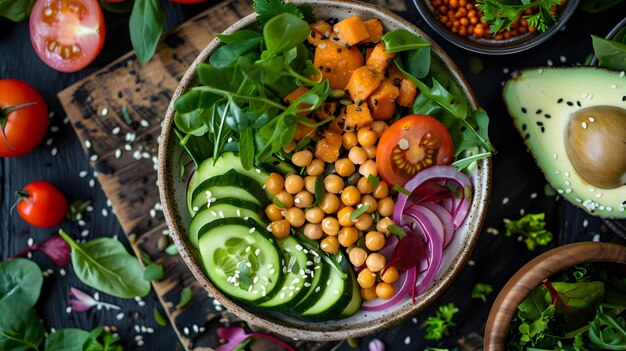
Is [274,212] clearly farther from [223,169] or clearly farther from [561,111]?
[561,111]

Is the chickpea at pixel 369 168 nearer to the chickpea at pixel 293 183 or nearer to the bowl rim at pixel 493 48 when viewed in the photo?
the chickpea at pixel 293 183

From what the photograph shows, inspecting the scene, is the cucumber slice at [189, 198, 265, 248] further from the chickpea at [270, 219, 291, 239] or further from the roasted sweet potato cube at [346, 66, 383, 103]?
the roasted sweet potato cube at [346, 66, 383, 103]

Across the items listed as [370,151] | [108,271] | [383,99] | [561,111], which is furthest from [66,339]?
[561,111]

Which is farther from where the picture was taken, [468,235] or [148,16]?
[148,16]

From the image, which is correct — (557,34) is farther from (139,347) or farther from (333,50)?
(139,347)

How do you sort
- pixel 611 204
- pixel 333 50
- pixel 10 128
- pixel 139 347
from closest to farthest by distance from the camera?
pixel 333 50 → pixel 611 204 → pixel 10 128 → pixel 139 347

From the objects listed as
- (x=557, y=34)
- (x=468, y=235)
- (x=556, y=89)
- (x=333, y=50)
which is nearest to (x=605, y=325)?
(x=468, y=235)
